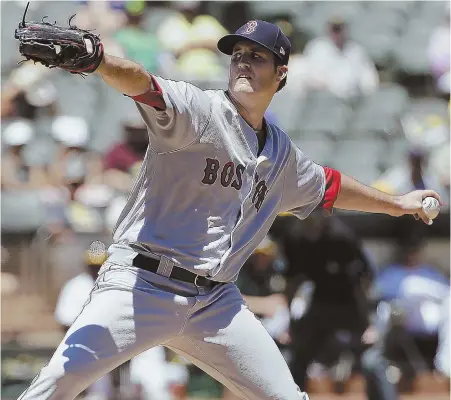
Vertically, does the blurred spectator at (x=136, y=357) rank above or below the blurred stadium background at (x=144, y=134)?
below

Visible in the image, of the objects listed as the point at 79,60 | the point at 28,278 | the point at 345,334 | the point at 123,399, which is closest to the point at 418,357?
the point at 345,334

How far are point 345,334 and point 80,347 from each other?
3707mm

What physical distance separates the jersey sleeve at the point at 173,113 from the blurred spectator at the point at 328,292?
3.22 metres

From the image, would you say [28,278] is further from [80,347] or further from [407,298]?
[80,347]

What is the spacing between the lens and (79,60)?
10.3ft

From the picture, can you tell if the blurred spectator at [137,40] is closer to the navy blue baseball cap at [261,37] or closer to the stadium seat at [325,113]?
the stadium seat at [325,113]

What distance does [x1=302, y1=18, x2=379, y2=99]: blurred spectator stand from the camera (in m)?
9.20

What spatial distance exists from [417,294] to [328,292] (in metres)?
1.05

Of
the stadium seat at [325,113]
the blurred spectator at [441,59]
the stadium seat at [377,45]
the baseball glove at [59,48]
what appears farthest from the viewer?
the stadium seat at [377,45]

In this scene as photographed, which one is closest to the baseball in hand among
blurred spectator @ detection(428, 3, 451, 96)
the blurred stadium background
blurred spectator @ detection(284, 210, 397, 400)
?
blurred spectator @ detection(284, 210, 397, 400)

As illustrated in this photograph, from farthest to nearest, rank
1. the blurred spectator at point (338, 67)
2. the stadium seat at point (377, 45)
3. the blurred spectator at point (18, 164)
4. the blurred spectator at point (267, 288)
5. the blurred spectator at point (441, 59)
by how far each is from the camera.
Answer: the stadium seat at point (377, 45), the blurred spectator at point (441, 59), the blurred spectator at point (338, 67), the blurred spectator at point (18, 164), the blurred spectator at point (267, 288)

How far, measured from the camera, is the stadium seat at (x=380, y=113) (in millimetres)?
8930

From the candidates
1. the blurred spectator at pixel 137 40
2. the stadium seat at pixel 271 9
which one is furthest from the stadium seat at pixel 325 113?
the blurred spectator at pixel 137 40

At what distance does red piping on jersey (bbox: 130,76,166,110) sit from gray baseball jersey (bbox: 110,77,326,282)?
0.07m
